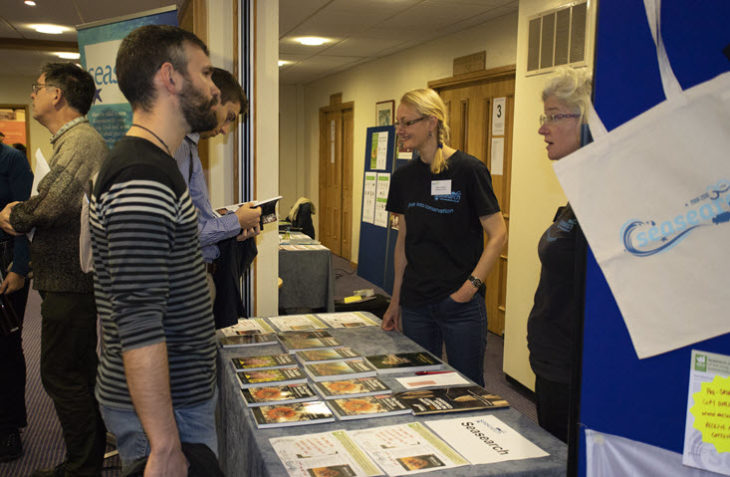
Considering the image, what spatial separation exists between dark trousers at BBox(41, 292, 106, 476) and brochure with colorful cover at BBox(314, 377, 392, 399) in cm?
119

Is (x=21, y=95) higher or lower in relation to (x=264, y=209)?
higher

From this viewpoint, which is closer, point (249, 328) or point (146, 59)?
point (146, 59)

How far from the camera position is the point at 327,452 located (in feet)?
4.13

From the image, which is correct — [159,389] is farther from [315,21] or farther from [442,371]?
[315,21]

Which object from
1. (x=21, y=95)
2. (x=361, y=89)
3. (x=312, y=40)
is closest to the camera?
(x=312, y=40)

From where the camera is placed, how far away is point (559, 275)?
61.5 inches

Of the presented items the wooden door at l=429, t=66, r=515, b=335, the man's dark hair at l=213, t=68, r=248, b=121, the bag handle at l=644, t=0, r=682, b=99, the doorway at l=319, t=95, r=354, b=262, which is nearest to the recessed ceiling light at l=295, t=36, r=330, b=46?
the wooden door at l=429, t=66, r=515, b=335

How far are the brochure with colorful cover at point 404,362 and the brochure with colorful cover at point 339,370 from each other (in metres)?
0.04

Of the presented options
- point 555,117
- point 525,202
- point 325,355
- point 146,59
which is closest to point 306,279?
point 525,202

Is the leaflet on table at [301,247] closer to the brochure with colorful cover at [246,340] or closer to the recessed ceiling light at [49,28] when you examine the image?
the brochure with colorful cover at [246,340]

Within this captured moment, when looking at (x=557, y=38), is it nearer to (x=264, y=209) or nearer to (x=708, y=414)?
(x=264, y=209)

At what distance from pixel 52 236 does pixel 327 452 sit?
161cm

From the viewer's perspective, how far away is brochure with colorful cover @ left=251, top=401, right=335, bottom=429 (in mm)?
1395

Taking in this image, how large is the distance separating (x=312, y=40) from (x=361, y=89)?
67.9 inches
